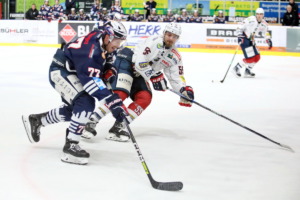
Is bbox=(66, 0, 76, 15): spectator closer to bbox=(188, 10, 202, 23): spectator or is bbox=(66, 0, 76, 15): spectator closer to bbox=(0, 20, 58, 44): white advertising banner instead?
bbox=(0, 20, 58, 44): white advertising banner

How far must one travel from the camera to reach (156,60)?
4320mm

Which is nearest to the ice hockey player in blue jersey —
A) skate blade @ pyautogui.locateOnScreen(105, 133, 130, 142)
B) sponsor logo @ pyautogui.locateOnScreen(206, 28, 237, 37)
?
skate blade @ pyautogui.locateOnScreen(105, 133, 130, 142)

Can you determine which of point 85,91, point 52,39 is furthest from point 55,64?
point 52,39

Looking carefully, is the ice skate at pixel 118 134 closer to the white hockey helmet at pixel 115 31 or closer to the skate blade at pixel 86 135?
the skate blade at pixel 86 135

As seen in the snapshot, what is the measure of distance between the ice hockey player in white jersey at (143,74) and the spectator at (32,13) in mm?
10731

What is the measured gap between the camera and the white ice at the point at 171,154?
291 cm

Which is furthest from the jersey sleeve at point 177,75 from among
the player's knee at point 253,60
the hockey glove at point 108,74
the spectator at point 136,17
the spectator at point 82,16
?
the spectator at point 82,16

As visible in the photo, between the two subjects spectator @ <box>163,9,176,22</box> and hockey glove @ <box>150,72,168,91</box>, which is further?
spectator @ <box>163,9,176,22</box>

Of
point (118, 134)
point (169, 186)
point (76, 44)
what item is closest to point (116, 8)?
point (118, 134)

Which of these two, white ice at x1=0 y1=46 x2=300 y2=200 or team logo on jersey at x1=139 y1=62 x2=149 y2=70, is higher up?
team logo on jersey at x1=139 y1=62 x2=149 y2=70

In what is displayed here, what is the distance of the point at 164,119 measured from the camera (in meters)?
5.19

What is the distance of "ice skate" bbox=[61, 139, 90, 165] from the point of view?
3.39 metres

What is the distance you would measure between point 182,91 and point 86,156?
4.15ft

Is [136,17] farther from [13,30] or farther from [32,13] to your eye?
[13,30]
